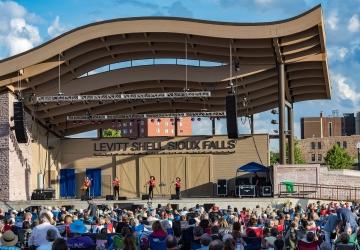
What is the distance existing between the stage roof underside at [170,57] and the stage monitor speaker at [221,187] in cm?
469

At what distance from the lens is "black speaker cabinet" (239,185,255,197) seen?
3972 cm

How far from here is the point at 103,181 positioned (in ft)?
154

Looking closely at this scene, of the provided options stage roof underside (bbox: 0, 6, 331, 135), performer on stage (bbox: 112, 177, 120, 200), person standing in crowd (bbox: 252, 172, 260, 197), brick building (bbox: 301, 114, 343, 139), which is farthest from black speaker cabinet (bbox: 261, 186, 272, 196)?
brick building (bbox: 301, 114, 343, 139)

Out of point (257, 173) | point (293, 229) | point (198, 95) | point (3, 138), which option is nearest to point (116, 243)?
point (293, 229)

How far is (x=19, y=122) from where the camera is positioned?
38.6 m

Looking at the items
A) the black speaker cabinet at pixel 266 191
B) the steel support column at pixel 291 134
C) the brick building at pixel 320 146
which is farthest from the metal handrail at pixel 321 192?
the brick building at pixel 320 146

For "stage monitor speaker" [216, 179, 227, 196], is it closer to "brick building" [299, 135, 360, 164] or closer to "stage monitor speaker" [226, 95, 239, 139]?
"stage monitor speaker" [226, 95, 239, 139]

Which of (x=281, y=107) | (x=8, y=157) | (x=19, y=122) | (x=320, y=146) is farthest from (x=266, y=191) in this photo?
(x=320, y=146)

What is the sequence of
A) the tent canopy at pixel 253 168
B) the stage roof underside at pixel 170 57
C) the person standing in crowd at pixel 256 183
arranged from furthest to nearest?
1. the tent canopy at pixel 253 168
2. the person standing in crowd at pixel 256 183
3. the stage roof underside at pixel 170 57

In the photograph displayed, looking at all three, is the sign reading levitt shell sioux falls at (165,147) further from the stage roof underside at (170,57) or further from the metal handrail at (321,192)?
the metal handrail at (321,192)

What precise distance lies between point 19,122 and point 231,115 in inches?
405

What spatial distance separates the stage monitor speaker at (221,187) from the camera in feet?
146

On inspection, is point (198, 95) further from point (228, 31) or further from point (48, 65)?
point (48, 65)

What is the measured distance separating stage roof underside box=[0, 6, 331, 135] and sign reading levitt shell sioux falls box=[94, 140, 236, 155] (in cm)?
279
